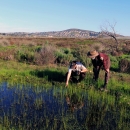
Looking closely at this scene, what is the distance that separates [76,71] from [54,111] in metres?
3.48

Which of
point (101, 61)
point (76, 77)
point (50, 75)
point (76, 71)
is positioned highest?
point (101, 61)

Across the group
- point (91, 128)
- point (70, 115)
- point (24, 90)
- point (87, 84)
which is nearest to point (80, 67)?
point (87, 84)

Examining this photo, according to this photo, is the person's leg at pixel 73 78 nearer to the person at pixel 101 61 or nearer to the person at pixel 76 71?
the person at pixel 76 71

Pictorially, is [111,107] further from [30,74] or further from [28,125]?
[30,74]

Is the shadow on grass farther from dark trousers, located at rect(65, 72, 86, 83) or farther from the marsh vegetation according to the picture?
dark trousers, located at rect(65, 72, 86, 83)

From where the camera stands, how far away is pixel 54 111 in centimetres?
759

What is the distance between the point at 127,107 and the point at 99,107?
0.97 meters

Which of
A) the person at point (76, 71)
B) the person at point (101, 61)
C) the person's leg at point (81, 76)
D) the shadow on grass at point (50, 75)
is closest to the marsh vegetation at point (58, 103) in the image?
the shadow on grass at point (50, 75)

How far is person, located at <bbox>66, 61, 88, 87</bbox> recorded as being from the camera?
10469 mm

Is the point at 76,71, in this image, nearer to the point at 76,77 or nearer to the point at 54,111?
the point at 76,77

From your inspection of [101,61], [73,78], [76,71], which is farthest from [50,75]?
[101,61]

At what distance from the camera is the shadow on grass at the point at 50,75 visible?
11.8m

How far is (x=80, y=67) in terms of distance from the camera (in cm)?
1075

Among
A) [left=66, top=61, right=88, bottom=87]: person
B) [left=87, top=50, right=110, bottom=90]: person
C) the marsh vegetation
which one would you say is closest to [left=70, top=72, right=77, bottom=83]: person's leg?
[left=66, top=61, right=88, bottom=87]: person
